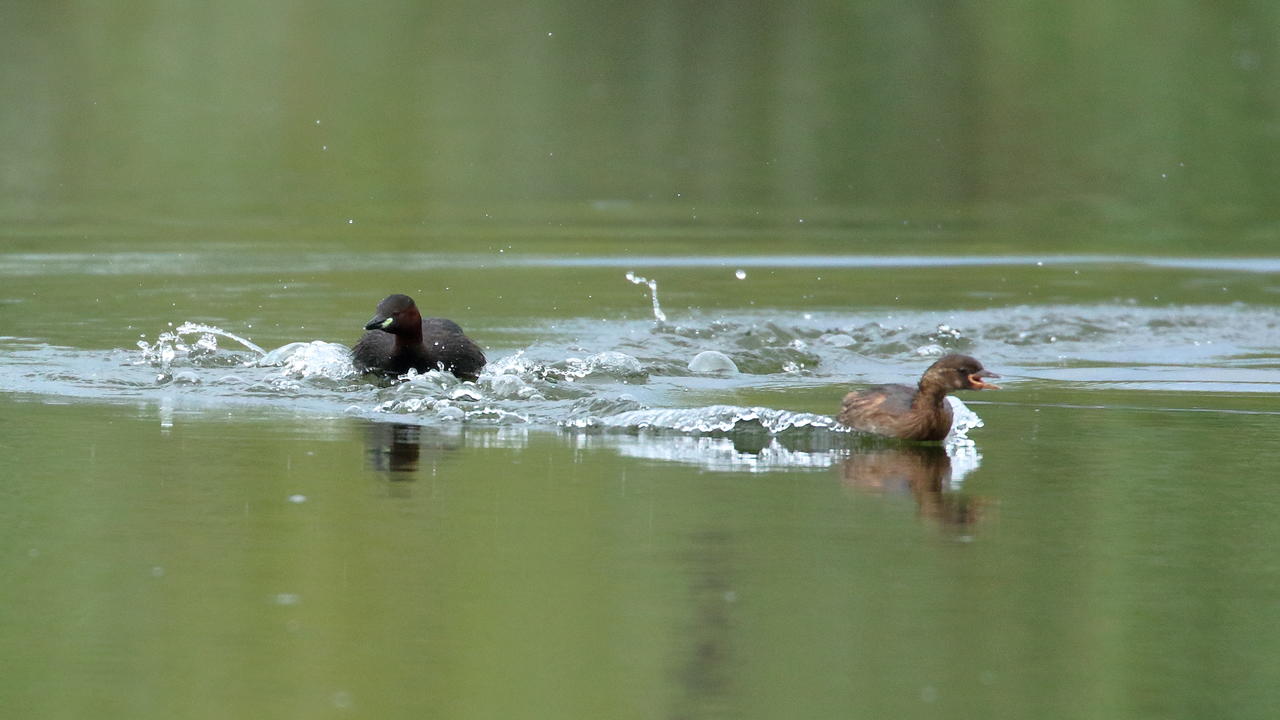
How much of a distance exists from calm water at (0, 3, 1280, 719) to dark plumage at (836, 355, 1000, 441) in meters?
0.11

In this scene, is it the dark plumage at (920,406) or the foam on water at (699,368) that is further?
the foam on water at (699,368)

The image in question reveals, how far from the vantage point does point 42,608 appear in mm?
6602

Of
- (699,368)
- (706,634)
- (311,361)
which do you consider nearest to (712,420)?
(699,368)

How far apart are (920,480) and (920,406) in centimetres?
110

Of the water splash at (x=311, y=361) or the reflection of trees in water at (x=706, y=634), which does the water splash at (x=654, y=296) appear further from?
the reflection of trees in water at (x=706, y=634)

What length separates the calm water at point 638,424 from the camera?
609 cm

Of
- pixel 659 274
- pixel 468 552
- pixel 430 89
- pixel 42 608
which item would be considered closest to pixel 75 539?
pixel 42 608

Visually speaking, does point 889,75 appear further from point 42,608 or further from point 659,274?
point 42,608

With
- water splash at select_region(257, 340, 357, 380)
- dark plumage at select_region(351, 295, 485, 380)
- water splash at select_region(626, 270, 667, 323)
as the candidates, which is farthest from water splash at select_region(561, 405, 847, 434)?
water splash at select_region(626, 270, 667, 323)

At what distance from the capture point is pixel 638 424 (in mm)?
10328

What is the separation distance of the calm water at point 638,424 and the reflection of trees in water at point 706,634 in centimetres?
2

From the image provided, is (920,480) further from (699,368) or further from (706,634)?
(699,368)

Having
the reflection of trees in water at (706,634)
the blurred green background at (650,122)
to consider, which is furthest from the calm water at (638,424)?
the blurred green background at (650,122)

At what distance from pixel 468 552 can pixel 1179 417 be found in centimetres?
492
